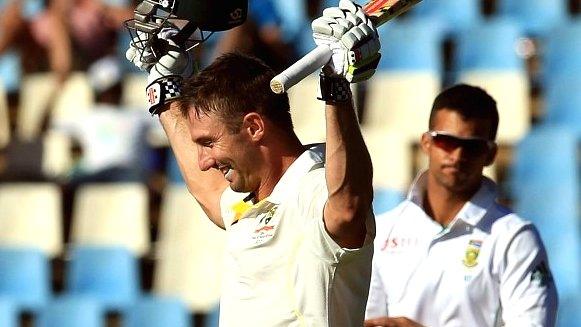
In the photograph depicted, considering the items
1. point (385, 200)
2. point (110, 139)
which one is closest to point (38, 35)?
point (110, 139)

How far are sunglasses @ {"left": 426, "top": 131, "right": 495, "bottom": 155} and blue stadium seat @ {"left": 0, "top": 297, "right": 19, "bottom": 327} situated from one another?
12.8 ft

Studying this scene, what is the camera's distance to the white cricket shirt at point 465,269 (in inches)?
150

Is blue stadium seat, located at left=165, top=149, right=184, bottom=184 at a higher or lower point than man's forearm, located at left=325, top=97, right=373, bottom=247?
lower

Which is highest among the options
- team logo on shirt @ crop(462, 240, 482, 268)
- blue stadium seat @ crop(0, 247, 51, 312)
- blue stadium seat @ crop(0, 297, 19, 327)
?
team logo on shirt @ crop(462, 240, 482, 268)

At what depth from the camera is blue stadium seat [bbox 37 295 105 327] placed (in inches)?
284

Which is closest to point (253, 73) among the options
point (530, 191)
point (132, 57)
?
point (132, 57)

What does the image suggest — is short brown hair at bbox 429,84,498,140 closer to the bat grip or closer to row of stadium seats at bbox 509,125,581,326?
the bat grip

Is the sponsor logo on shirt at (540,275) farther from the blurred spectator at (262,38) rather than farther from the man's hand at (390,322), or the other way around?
the blurred spectator at (262,38)

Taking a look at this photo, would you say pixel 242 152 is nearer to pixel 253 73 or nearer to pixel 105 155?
pixel 253 73

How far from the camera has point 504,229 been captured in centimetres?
393

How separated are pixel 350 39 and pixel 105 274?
17.6 feet

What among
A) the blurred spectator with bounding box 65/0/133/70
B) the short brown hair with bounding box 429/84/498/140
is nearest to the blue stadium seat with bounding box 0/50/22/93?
the blurred spectator with bounding box 65/0/133/70

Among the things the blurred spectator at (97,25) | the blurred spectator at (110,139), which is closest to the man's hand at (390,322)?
the blurred spectator at (110,139)

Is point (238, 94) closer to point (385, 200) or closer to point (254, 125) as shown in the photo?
point (254, 125)
